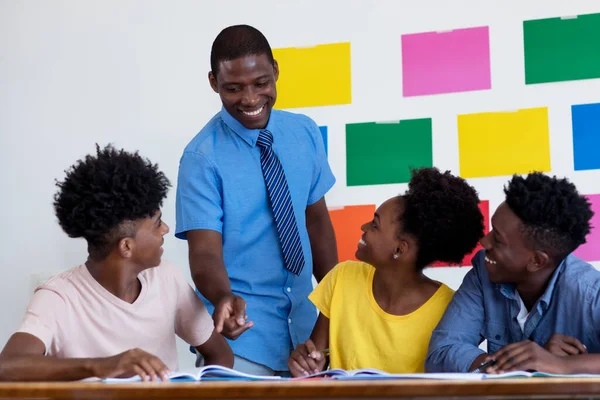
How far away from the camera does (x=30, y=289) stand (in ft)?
8.35

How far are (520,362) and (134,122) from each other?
5.15ft

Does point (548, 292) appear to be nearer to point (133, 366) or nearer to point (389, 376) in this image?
point (389, 376)

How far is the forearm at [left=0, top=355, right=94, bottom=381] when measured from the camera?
1.40 m

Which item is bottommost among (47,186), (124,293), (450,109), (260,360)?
(260,360)

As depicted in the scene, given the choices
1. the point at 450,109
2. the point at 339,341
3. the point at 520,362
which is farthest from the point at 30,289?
the point at 520,362

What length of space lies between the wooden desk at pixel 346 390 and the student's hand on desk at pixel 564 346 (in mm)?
446

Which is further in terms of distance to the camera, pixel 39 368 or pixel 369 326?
pixel 369 326

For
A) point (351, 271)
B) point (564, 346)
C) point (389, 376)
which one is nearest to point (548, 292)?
point (564, 346)

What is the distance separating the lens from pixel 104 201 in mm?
1626

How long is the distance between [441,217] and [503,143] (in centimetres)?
51

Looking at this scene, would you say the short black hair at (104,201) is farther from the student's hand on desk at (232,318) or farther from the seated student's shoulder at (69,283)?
the student's hand on desk at (232,318)

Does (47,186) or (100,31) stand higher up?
(100,31)

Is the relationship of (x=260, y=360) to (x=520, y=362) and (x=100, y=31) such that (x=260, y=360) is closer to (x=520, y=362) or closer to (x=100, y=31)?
(x=520, y=362)

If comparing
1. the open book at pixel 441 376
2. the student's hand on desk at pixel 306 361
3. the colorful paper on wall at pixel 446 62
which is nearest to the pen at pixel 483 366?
the open book at pixel 441 376
